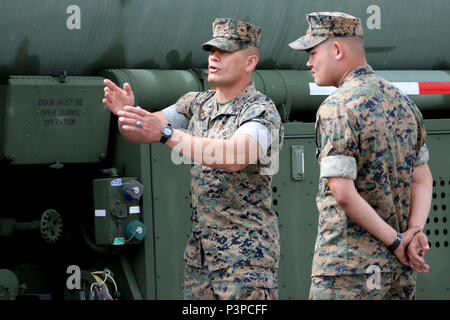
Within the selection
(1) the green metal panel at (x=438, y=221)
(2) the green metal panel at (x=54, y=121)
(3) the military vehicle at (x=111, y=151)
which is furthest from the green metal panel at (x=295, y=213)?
(2) the green metal panel at (x=54, y=121)

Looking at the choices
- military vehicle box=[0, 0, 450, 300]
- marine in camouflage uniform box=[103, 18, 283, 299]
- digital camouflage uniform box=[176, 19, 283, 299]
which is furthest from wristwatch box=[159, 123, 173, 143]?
military vehicle box=[0, 0, 450, 300]

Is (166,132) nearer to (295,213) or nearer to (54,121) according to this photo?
(54,121)

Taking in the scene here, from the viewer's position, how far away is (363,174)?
270 cm

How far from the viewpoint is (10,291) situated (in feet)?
13.0

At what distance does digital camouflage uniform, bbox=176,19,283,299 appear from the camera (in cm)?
315

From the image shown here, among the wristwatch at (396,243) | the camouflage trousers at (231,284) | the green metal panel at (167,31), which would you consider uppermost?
the green metal panel at (167,31)

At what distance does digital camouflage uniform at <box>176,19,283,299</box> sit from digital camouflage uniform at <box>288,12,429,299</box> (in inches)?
18.0

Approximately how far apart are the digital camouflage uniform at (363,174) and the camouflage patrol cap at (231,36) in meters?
0.69

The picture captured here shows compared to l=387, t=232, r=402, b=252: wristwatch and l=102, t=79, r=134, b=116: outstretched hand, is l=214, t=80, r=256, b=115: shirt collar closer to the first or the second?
l=102, t=79, r=134, b=116: outstretched hand

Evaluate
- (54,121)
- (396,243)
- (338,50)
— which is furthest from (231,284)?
(54,121)

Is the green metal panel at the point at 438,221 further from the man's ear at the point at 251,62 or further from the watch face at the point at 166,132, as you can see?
the watch face at the point at 166,132

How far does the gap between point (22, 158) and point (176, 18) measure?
1142mm

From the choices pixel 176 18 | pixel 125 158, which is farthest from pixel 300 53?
pixel 125 158

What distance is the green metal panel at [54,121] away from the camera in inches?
156
